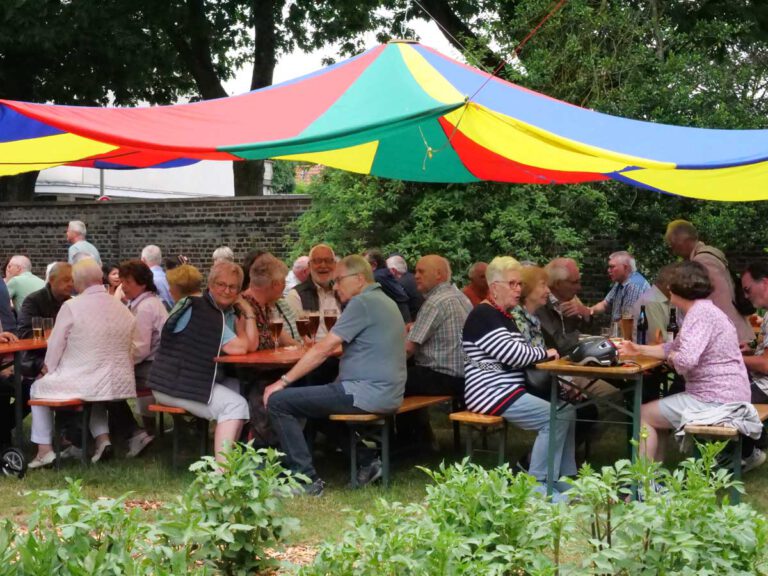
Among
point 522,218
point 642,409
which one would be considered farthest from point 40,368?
point 522,218

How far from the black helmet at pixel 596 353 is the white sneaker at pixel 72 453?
3616 millimetres

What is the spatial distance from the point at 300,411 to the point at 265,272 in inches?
44.1

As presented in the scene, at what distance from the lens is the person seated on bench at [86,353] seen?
23.3ft

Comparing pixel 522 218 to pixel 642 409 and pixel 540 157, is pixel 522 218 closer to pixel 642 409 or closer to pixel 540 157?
pixel 540 157

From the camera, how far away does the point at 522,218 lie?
12758mm

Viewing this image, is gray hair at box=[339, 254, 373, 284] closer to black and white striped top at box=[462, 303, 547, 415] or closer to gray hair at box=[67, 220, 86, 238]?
black and white striped top at box=[462, 303, 547, 415]

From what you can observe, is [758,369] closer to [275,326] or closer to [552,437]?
[552,437]

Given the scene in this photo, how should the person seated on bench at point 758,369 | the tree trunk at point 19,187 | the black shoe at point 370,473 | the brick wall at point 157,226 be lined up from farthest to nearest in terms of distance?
1. the tree trunk at point 19,187
2. the brick wall at point 157,226
3. the person seated on bench at point 758,369
4. the black shoe at point 370,473

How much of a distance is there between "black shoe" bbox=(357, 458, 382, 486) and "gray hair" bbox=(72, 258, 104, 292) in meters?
2.17

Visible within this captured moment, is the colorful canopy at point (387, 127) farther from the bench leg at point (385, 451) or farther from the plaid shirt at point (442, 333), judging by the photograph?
the bench leg at point (385, 451)

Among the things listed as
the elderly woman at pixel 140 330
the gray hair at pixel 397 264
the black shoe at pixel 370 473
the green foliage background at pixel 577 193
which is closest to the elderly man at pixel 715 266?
the black shoe at pixel 370 473

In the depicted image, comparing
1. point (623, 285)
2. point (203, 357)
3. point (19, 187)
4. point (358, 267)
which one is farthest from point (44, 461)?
point (19, 187)

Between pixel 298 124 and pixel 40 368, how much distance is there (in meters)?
3.01

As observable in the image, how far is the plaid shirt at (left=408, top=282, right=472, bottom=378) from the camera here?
290 inches
